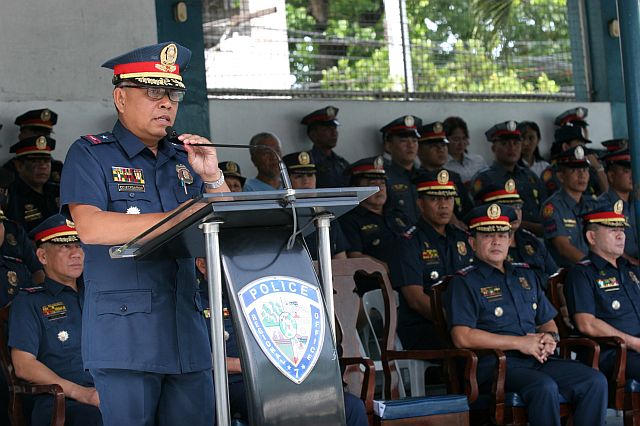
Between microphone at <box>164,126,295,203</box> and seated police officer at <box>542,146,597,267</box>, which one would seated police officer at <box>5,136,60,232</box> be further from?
microphone at <box>164,126,295,203</box>

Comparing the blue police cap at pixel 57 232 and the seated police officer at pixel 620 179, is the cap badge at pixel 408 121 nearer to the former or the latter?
the seated police officer at pixel 620 179

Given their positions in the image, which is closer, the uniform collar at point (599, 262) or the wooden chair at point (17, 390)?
the wooden chair at point (17, 390)

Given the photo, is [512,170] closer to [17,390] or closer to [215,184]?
[17,390]

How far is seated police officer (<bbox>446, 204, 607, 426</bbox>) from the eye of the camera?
459cm

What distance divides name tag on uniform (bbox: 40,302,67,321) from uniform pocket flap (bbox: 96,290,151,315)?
6.20 feet

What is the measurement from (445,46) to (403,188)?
70.3 inches

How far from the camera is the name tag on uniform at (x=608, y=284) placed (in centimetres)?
534

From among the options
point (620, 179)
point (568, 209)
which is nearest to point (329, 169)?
point (568, 209)

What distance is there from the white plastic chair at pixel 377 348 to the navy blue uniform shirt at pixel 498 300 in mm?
280

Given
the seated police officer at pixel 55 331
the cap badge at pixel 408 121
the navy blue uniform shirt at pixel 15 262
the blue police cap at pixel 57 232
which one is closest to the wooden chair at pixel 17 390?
the seated police officer at pixel 55 331

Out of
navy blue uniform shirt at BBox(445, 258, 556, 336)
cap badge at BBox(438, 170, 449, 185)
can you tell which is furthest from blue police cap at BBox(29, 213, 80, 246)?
cap badge at BBox(438, 170, 449, 185)

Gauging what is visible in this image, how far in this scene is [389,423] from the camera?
13.3ft

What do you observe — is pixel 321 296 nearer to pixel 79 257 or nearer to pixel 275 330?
pixel 275 330

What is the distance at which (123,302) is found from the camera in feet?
7.97
